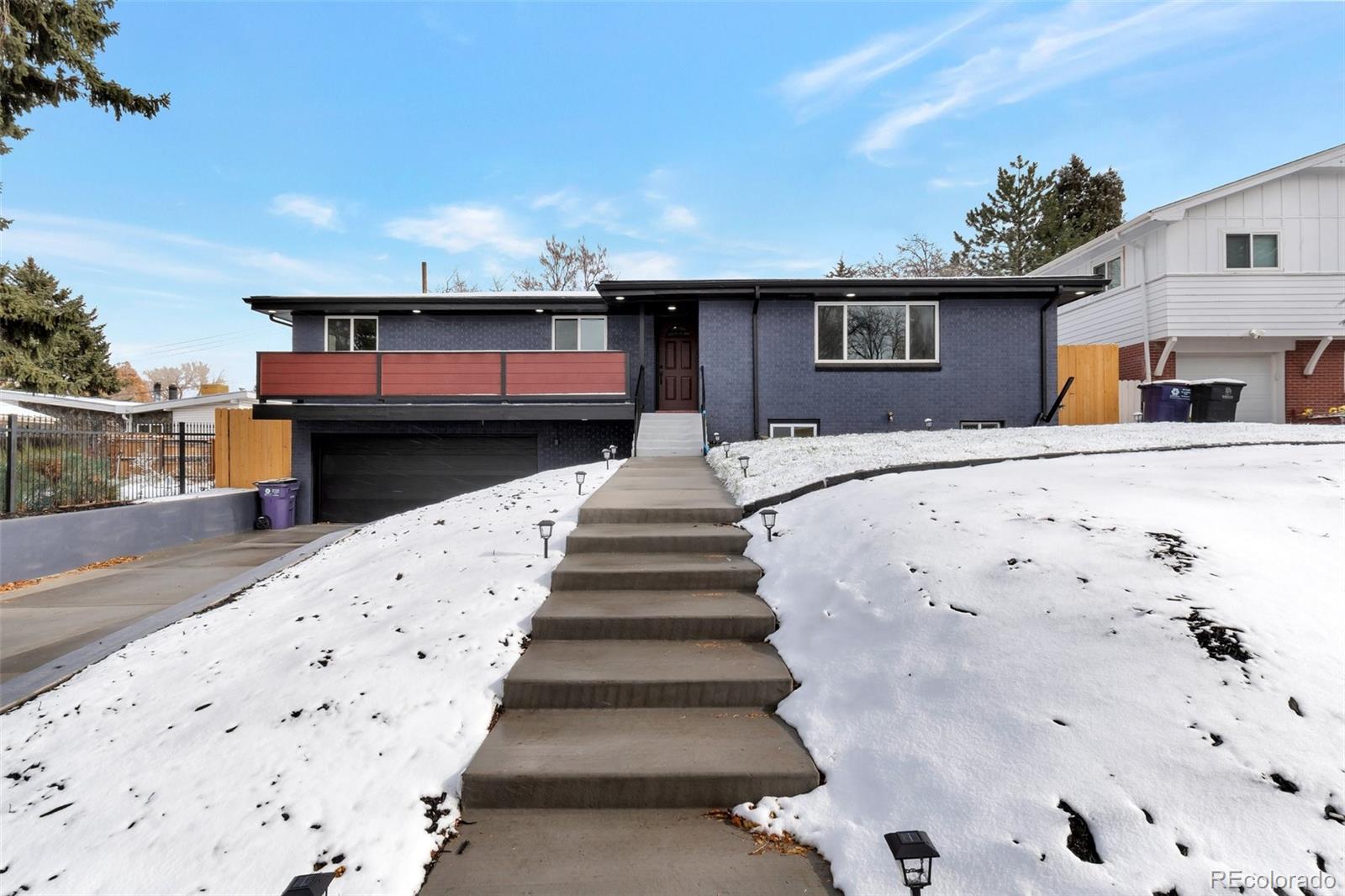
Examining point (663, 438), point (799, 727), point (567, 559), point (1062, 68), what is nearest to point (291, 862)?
point (799, 727)

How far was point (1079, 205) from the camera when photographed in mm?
28078

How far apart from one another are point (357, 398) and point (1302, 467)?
46.6 feet

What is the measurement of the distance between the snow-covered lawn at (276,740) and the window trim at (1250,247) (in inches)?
693

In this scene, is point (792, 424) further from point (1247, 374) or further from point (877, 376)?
point (1247, 374)

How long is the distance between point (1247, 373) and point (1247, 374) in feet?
0.12

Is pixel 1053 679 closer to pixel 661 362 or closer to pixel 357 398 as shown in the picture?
pixel 661 362

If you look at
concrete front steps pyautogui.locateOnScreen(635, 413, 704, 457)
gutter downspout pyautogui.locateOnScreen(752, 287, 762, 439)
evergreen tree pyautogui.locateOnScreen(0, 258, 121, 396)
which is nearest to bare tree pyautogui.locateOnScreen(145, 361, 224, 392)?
evergreen tree pyautogui.locateOnScreen(0, 258, 121, 396)

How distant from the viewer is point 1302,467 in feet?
14.2

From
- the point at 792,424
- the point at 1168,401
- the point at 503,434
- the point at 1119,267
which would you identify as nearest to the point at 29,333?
the point at 503,434

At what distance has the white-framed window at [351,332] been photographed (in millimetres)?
12969

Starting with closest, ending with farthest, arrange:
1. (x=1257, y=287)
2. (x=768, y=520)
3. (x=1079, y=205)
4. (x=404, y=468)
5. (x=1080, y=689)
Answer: (x=1080, y=689) < (x=768, y=520) < (x=404, y=468) < (x=1257, y=287) < (x=1079, y=205)

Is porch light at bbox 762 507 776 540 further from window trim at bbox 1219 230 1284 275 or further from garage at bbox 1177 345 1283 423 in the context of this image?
window trim at bbox 1219 230 1284 275

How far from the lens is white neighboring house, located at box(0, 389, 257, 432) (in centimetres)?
2150

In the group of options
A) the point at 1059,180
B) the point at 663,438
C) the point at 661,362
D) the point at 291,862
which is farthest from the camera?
the point at 1059,180
